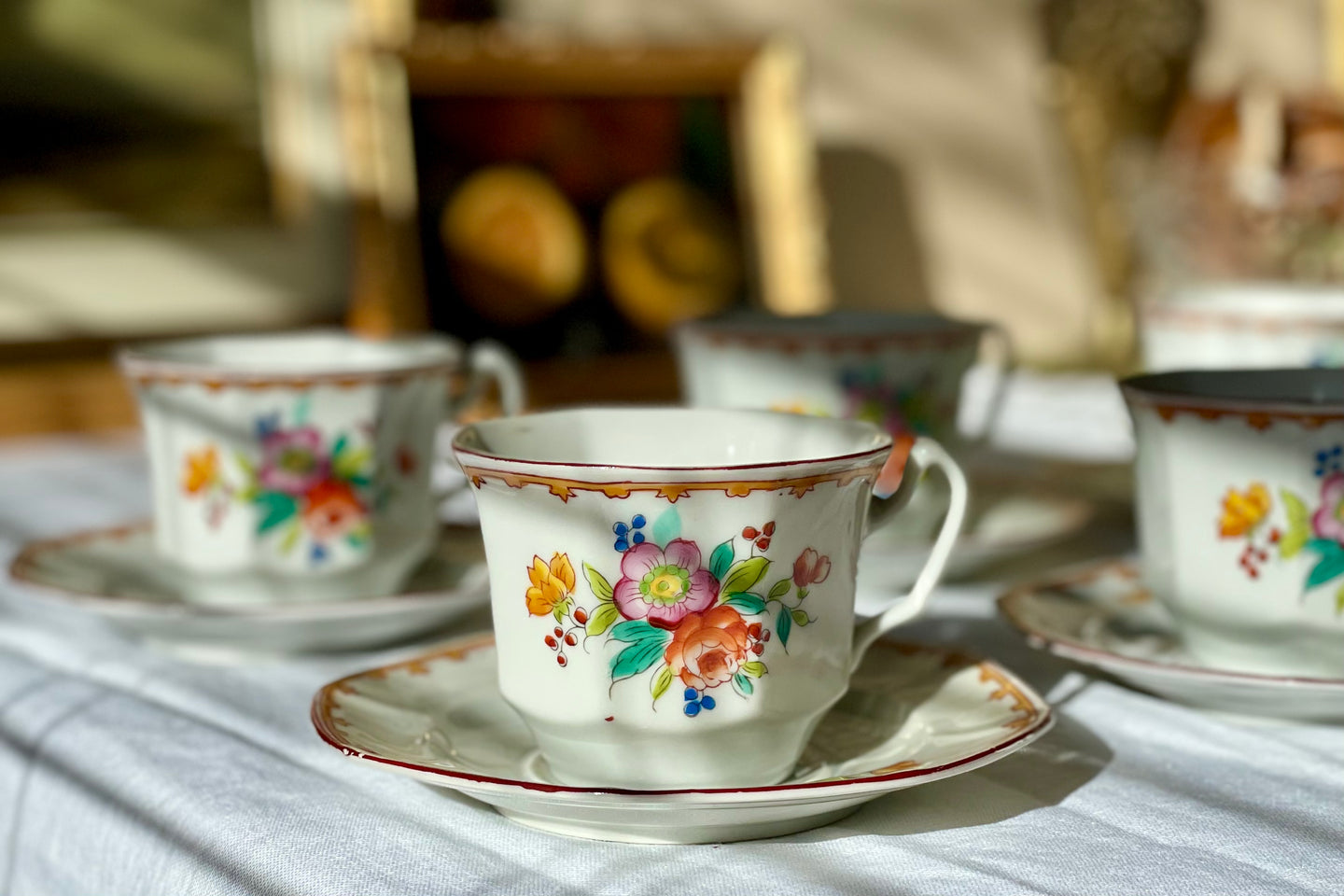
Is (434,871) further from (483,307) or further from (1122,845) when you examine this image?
(483,307)

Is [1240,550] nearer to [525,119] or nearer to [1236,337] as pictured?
[1236,337]

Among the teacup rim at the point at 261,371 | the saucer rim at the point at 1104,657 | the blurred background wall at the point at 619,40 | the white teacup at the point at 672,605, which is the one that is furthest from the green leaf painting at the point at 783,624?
the blurred background wall at the point at 619,40

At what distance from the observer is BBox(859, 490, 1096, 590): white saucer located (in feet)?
1.92

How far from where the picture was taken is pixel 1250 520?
45cm

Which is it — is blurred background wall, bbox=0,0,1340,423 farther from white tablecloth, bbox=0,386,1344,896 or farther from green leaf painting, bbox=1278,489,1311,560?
green leaf painting, bbox=1278,489,1311,560

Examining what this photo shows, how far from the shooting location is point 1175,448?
0.46 metres

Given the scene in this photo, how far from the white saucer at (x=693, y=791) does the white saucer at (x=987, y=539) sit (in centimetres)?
8

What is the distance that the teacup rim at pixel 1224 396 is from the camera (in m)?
0.43

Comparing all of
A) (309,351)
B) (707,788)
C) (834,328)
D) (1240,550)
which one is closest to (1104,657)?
(1240,550)

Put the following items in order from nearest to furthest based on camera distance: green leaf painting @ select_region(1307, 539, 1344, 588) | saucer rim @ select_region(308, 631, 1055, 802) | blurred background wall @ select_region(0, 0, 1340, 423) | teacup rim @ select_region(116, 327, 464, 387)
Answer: saucer rim @ select_region(308, 631, 1055, 802), green leaf painting @ select_region(1307, 539, 1344, 588), teacup rim @ select_region(116, 327, 464, 387), blurred background wall @ select_region(0, 0, 1340, 423)

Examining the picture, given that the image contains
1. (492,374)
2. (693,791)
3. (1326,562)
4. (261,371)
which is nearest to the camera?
(693,791)

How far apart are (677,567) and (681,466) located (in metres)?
0.03

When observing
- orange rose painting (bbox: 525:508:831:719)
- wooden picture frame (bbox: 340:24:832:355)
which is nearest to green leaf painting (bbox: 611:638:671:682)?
orange rose painting (bbox: 525:508:831:719)

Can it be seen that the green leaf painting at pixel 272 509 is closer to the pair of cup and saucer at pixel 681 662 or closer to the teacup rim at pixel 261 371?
the teacup rim at pixel 261 371
